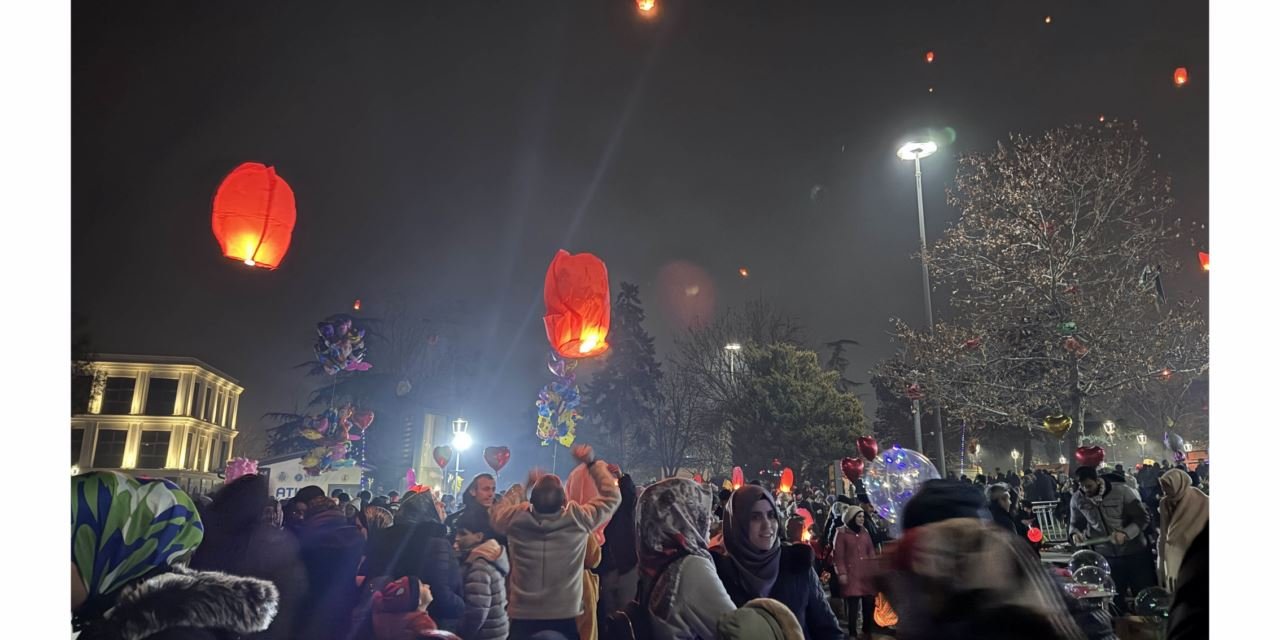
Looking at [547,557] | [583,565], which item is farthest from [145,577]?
[583,565]

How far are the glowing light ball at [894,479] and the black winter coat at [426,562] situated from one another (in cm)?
564

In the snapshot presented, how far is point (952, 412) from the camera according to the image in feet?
49.9

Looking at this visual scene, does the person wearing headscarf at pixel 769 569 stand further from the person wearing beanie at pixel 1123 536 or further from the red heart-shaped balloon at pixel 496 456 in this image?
the red heart-shaped balloon at pixel 496 456

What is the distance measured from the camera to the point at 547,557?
16.8 ft

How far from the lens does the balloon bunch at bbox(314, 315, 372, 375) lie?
1402cm

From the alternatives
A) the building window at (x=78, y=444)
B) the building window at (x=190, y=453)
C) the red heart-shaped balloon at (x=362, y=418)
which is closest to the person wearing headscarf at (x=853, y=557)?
the red heart-shaped balloon at (x=362, y=418)

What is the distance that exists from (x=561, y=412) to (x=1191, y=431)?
3767 cm

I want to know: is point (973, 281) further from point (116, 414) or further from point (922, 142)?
point (116, 414)

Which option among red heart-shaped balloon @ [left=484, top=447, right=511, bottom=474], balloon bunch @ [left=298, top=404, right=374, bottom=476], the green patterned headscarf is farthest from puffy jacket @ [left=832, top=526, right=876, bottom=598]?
balloon bunch @ [left=298, top=404, right=374, bottom=476]

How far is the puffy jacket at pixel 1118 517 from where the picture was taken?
697 centimetres

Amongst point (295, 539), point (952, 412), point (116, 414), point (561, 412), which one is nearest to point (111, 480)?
point (295, 539)

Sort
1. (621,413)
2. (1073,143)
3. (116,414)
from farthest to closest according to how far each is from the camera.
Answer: (116,414) → (621,413) → (1073,143)

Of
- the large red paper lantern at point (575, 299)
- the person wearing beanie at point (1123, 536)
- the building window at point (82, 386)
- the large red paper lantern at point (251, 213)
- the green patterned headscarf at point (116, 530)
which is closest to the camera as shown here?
the green patterned headscarf at point (116, 530)
